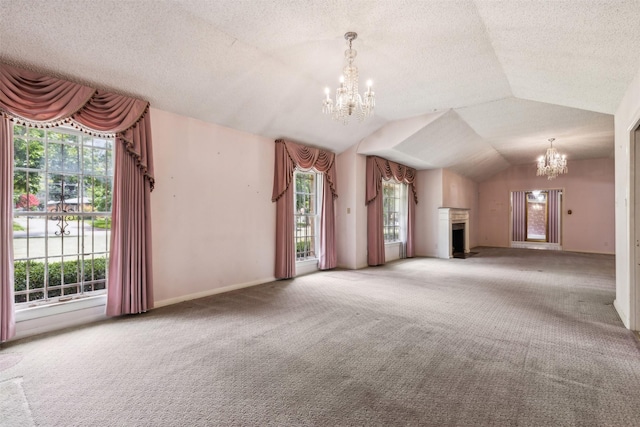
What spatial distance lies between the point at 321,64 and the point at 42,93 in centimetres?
294

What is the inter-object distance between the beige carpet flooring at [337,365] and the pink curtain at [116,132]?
1.81 ft

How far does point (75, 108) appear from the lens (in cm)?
330

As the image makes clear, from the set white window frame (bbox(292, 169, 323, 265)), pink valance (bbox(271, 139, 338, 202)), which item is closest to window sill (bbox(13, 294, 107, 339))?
pink valance (bbox(271, 139, 338, 202))

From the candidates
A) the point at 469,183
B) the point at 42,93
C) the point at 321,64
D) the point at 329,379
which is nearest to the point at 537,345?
the point at 329,379

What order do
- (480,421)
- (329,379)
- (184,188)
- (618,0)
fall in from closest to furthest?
(480,421) < (618,0) < (329,379) < (184,188)

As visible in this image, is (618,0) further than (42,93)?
No

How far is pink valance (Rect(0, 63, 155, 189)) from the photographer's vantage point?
9.75ft

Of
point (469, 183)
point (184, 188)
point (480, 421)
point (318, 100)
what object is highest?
point (318, 100)

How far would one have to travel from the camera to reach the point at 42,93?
3.13 m

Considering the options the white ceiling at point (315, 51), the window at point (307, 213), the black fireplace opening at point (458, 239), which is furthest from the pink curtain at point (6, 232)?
the black fireplace opening at point (458, 239)

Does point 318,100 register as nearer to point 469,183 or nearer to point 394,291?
point 394,291

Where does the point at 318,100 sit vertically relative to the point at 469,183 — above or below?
above

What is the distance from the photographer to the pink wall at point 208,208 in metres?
4.27

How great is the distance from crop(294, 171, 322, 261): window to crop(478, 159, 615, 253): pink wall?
328 inches
